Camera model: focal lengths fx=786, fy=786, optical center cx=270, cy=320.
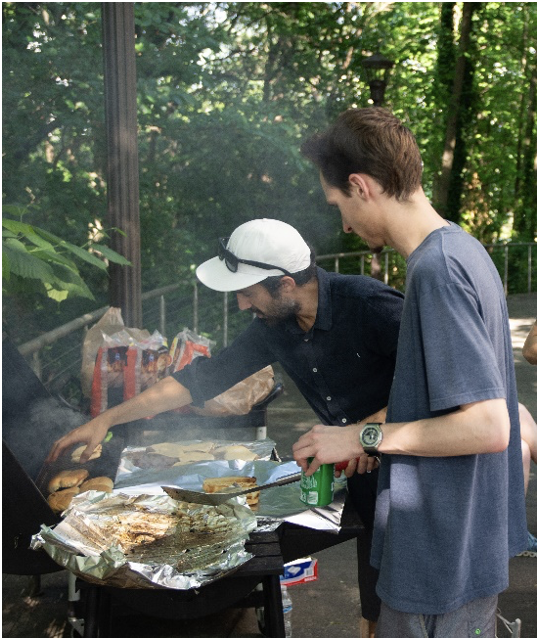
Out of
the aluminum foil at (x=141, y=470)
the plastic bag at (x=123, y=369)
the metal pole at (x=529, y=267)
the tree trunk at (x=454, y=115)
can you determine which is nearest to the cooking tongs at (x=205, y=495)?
the aluminum foil at (x=141, y=470)

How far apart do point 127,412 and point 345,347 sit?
35.4 inches

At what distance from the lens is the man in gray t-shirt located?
5.55 feet

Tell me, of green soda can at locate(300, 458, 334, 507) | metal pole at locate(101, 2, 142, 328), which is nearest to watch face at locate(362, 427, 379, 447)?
green soda can at locate(300, 458, 334, 507)

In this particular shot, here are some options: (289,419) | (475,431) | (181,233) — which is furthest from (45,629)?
(181,233)

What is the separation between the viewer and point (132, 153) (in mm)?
4828

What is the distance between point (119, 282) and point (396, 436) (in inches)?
136

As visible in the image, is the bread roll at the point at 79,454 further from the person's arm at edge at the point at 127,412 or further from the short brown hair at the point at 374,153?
the short brown hair at the point at 374,153

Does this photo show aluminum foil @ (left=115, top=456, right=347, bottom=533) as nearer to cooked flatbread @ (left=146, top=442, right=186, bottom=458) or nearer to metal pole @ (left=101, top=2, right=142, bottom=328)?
cooked flatbread @ (left=146, top=442, right=186, bottom=458)

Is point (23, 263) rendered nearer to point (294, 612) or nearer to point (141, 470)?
point (141, 470)

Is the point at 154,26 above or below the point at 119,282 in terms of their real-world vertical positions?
above

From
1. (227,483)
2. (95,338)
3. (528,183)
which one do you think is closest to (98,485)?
(227,483)

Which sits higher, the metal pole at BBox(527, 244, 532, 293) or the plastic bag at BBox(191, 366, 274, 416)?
the metal pole at BBox(527, 244, 532, 293)

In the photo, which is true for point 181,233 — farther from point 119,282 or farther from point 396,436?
point 396,436

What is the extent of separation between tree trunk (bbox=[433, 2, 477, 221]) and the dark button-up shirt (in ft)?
51.1
